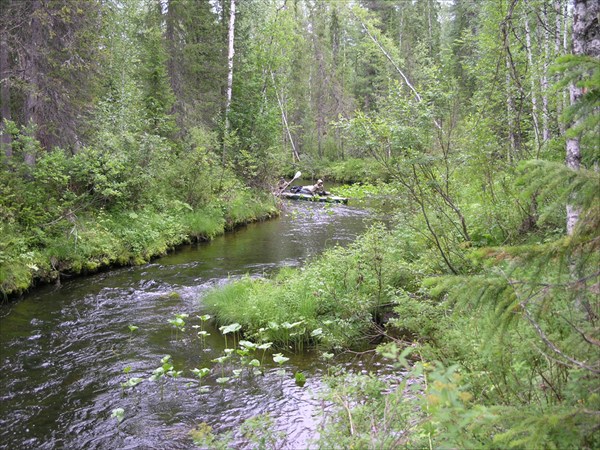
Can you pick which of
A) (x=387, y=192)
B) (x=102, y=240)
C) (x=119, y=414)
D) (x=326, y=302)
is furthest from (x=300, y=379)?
(x=102, y=240)

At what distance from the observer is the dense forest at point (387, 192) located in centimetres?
257

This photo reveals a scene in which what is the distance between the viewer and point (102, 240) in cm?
1166

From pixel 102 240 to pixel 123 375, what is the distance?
6230mm

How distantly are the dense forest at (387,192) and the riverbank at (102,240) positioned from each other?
57 millimetres

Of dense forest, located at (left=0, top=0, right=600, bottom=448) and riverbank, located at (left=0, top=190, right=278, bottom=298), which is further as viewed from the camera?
riverbank, located at (left=0, top=190, right=278, bottom=298)

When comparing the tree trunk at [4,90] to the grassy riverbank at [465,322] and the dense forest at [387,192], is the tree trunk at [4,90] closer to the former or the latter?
the dense forest at [387,192]

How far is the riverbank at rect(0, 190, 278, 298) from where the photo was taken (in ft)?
31.3

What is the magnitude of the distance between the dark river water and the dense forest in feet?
2.63

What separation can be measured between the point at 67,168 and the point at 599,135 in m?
12.0

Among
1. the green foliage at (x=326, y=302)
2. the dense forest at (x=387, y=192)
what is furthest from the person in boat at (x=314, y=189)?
the green foliage at (x=326, y=302)

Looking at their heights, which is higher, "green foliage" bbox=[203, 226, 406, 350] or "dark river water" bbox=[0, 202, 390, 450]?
"green foliage" bbox=[203, 226, 406, 350]

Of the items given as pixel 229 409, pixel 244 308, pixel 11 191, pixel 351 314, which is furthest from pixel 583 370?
pixel 11 191

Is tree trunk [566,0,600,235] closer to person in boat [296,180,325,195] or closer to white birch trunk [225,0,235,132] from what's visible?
white birch trunk [225,0,235,132]

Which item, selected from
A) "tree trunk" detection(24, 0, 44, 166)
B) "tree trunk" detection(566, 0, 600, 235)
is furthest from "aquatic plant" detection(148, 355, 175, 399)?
"tree trunk" detection(24, 0, 44, 166)
